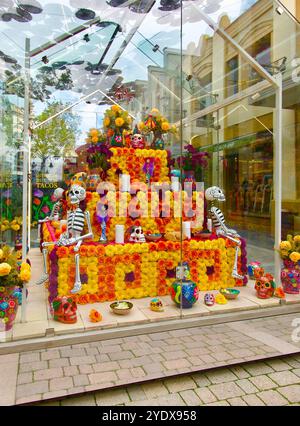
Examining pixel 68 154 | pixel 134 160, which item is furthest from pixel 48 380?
pixel 68 154

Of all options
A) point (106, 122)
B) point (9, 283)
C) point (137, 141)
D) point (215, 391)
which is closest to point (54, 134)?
point (106, 122)

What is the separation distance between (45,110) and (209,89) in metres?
4.56

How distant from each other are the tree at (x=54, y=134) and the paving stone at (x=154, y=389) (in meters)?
7.97

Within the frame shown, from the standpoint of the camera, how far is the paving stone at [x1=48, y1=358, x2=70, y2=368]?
2818 millimetres

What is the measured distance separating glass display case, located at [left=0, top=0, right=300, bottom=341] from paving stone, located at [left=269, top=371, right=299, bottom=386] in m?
1.26

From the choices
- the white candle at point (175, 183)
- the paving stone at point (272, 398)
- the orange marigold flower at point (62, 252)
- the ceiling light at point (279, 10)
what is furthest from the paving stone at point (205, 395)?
the ceiling light at point (279, 10)

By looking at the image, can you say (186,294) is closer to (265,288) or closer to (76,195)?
(265,288)

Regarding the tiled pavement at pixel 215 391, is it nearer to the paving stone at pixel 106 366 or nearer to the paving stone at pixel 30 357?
the paving stone at pixel 106 366

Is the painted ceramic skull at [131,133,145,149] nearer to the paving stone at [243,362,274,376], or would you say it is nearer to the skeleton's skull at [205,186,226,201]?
the skeleton's skull at [205,186,226,201]

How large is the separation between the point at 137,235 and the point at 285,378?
260cm

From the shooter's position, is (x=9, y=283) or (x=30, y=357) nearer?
(x=30, y=357)

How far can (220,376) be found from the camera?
9.02 feet

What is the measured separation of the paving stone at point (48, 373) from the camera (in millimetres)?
2613
